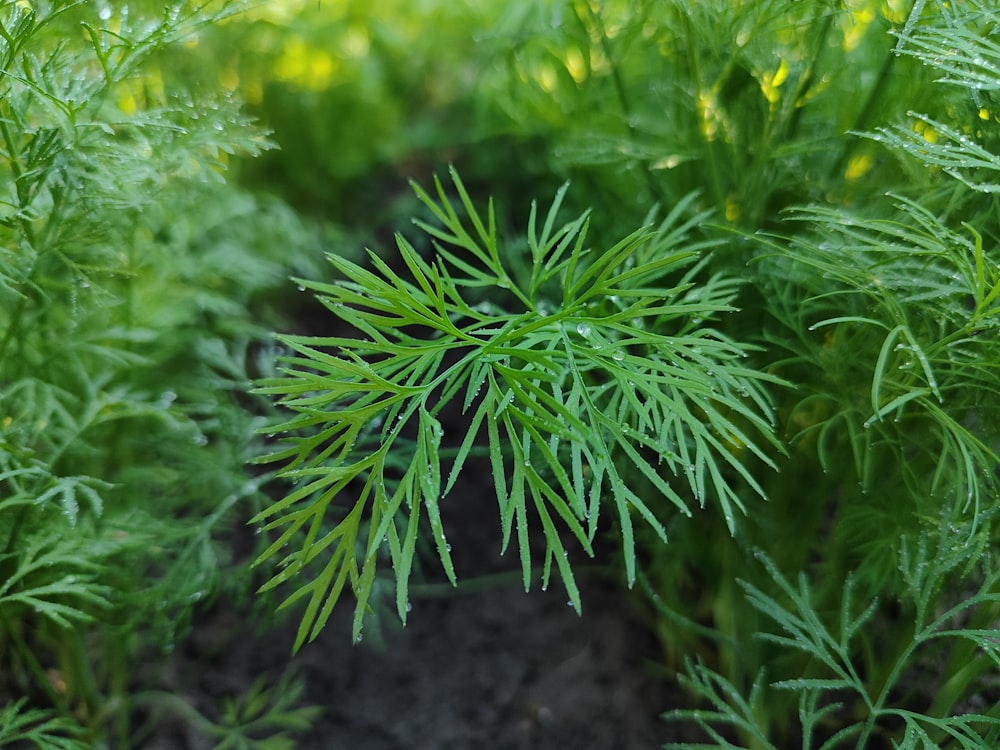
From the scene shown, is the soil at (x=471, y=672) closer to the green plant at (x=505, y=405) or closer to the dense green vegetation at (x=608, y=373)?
the dense green vegetation at (x=608, y=373)

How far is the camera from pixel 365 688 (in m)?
1.08

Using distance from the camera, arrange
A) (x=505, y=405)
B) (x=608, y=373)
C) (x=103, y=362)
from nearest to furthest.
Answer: (x=505, y=405)
(x=608, y=373)
(x=103, y=362)

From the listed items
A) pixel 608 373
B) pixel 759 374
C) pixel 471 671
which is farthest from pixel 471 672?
pixel 759 374

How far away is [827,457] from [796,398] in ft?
0.29

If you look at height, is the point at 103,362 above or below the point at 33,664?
above

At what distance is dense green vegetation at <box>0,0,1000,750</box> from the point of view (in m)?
0.71

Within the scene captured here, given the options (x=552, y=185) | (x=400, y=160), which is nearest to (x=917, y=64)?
(x=552, y=185)

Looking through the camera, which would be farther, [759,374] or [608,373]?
[608,373]

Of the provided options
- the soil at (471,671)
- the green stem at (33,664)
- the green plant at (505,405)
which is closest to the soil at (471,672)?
the soil at (471,671)

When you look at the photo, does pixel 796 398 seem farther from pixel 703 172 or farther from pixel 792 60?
pixel 792 60

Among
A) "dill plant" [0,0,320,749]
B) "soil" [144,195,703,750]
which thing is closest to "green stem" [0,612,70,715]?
"dill plant" [0,0,320,749]

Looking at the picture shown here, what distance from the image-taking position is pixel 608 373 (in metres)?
0.86

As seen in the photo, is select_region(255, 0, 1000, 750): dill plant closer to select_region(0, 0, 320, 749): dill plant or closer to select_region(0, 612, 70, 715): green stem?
select_region(0, 0, 320, 749): dill plant

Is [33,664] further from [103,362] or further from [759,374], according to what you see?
[759,374]
